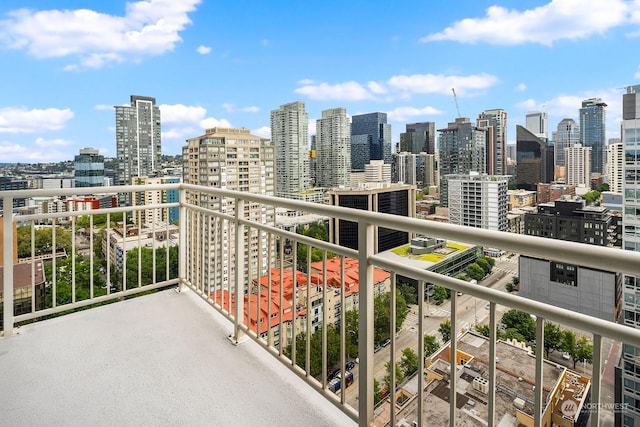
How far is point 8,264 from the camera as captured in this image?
84.0 inches

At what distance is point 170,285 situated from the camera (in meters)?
3.10

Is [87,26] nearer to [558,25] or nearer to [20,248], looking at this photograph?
[20,248]

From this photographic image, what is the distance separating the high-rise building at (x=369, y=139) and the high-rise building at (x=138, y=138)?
16.1 metres

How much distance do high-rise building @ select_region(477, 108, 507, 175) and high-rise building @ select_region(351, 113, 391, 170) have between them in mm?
7266

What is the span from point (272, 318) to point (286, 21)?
78.8 feet

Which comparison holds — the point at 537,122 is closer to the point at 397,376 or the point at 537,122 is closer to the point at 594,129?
the point at 594,129

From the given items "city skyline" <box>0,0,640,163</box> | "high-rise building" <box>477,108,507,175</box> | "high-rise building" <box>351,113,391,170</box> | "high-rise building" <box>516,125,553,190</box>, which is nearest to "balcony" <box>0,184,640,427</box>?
"city skyline" <box>0,0,640,163</box>

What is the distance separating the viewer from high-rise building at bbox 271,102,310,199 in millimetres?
25594

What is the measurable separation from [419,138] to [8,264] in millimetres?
→ 31448

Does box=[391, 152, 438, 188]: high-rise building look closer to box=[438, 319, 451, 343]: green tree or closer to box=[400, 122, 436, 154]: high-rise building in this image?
box=[400, 122, 436, 154]: high-rise building

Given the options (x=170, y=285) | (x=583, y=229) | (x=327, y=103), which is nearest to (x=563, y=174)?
(x=583, y=229)

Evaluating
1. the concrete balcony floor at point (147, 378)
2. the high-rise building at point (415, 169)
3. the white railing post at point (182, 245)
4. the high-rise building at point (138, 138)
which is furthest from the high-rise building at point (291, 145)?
the concrete balcony floor at point (147, 378)

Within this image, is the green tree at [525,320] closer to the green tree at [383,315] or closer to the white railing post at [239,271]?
the green tree at [383,315]

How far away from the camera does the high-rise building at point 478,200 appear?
8.55 m
